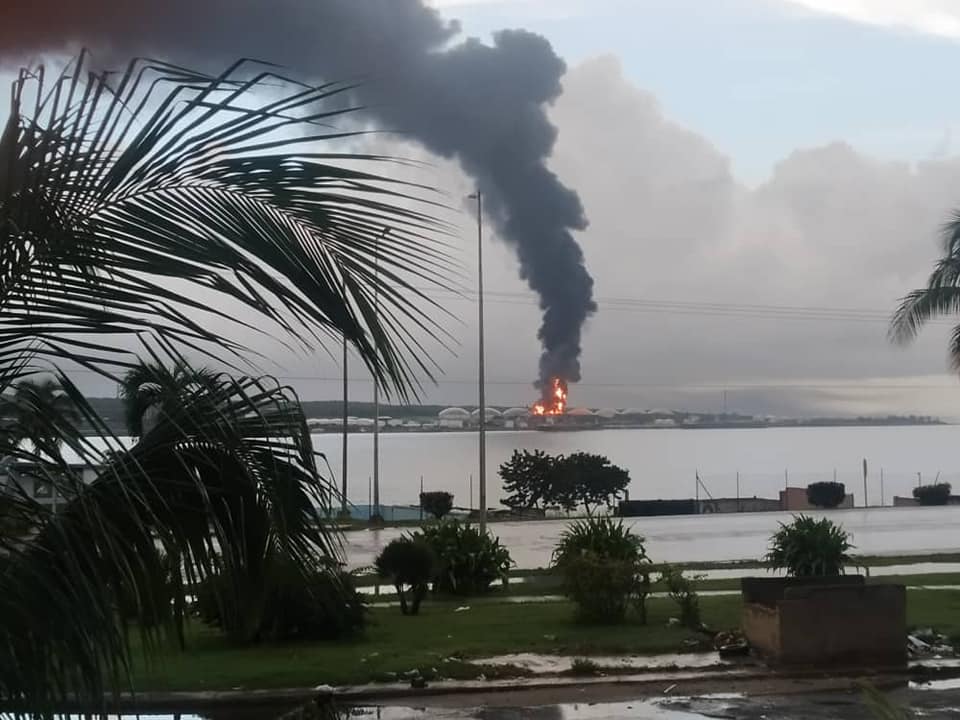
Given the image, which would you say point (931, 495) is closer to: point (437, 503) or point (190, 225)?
point (437, 503)

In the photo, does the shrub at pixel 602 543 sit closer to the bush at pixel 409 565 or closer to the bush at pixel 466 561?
the bush at pixel 409 565

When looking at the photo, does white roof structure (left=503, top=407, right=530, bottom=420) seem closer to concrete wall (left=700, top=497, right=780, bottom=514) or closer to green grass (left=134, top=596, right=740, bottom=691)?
concrete wall (left=700, top=497, right=780, bottom=514)

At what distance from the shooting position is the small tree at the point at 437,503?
42.5m

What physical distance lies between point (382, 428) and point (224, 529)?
153 feet

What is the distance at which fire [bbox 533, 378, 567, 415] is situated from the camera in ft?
130

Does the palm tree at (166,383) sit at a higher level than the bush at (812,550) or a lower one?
higher

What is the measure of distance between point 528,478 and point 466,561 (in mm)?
26977

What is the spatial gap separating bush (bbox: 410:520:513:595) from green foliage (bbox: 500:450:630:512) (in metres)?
25.7

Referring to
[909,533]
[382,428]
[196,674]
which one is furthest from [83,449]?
[382,428]

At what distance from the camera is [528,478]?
1861 inches

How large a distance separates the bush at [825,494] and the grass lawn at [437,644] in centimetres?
2961

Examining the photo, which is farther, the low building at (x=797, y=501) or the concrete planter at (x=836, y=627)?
the low building at (x=797, y=501)

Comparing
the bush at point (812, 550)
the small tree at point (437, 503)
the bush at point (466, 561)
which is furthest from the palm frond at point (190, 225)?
the small tree at point (437, 503)

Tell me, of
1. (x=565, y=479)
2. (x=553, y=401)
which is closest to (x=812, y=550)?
(x=553, y=401)
